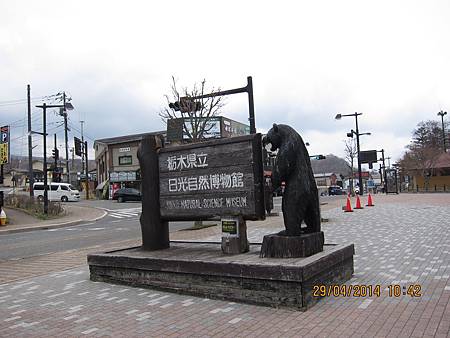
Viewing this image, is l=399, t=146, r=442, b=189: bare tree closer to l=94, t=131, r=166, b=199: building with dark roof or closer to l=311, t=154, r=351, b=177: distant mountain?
l=94, t=131, r=166, b=199: building with dark roof

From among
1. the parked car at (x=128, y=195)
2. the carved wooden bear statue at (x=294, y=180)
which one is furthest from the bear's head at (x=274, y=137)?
the parked car at (x=128, y=195)

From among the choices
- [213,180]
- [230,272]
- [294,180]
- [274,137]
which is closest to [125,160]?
[213,180]

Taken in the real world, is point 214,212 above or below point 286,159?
below

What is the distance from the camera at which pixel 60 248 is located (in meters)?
12.3

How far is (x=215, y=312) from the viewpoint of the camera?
487 cm

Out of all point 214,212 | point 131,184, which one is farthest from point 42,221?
point 131,184

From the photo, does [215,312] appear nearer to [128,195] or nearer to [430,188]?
[128,195]

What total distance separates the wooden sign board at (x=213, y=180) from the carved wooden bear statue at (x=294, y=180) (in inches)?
11.5

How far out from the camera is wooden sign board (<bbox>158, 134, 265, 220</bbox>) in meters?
5.98

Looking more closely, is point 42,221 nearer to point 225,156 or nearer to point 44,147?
point 44,147

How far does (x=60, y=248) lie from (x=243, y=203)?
27.3ft

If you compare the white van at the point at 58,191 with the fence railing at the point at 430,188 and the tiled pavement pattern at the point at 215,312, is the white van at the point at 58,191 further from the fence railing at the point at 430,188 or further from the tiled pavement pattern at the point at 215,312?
the fence railing at the point at 430,188

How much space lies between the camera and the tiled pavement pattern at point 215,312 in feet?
13.7

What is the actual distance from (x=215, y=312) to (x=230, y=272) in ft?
1.88
